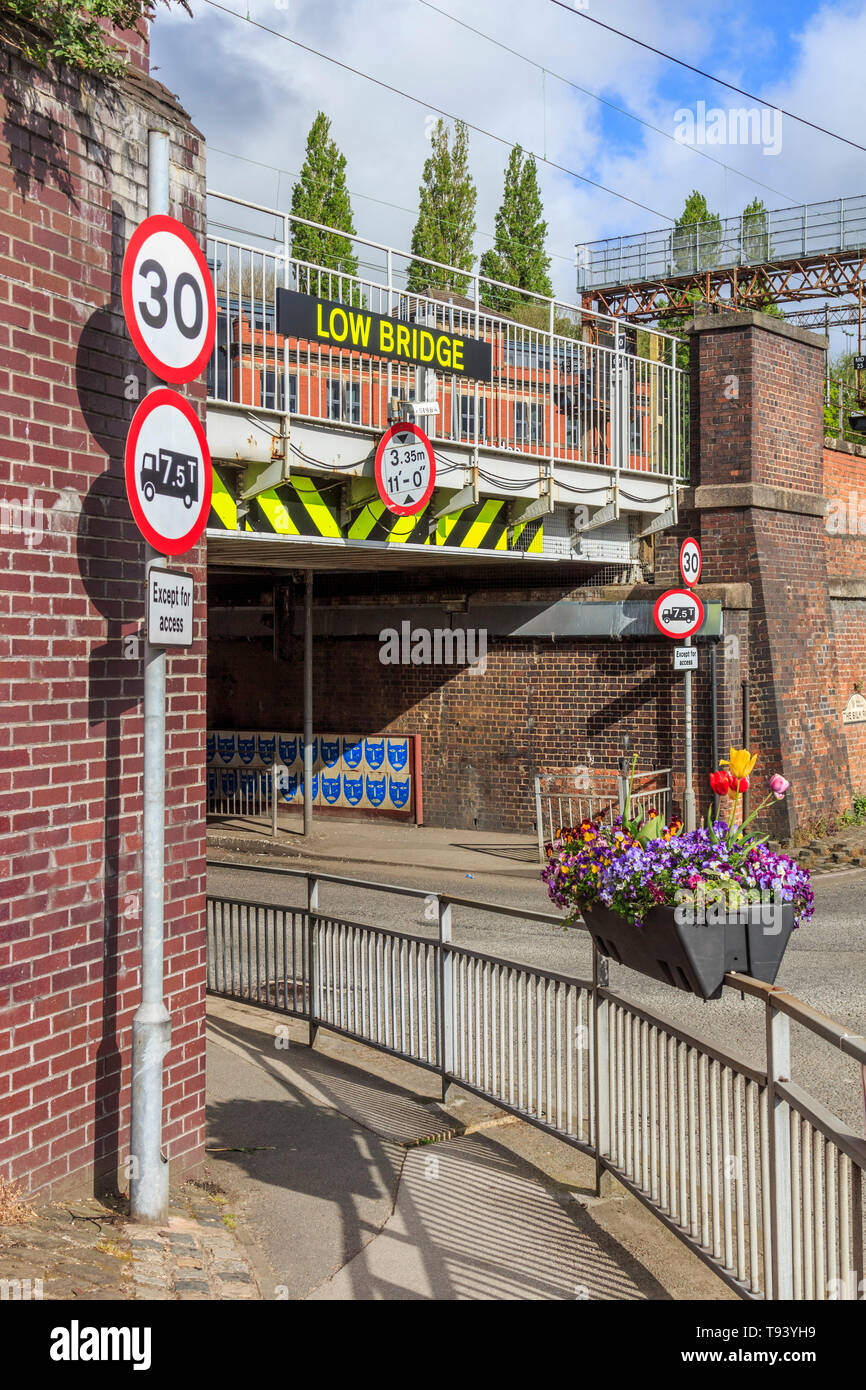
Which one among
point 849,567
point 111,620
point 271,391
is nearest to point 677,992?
point 111,620

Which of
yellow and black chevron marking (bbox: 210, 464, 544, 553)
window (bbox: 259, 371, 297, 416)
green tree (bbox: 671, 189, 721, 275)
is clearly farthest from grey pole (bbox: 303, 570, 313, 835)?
green tree (bbox: 671, 189, 721, 275)

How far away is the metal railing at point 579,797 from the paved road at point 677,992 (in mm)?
1763

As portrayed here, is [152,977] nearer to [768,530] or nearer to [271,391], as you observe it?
[271,391]

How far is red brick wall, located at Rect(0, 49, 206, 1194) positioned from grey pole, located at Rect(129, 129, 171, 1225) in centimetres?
29

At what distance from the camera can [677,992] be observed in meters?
9.48

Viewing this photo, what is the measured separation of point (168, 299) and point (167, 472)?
0.67 meters

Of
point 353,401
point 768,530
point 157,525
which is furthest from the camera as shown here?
point 768,530

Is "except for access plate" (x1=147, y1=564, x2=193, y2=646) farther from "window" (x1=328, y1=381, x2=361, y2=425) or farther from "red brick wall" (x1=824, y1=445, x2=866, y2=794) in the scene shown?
"red brick wall" (x1=824, y1=445, x2=866, y2=794)

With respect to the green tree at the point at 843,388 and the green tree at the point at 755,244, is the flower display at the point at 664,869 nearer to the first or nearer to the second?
the green tree at the point at 755,244

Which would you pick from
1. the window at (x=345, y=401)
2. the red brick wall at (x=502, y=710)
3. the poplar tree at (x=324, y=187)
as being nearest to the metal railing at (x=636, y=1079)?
the window at (x=345, y=401)

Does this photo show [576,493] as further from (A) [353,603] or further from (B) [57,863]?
(B) [57,863]

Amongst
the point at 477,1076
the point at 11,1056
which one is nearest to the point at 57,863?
the point at 11,1056

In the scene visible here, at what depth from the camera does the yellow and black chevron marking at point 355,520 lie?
1204cm

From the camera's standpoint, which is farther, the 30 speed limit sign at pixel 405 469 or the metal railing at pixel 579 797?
the metal railing at pixel 579 797
